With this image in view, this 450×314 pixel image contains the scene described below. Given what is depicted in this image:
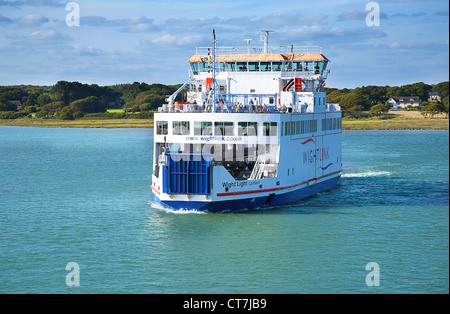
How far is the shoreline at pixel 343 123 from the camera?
138500mm

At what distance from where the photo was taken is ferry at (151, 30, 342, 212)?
107 feet

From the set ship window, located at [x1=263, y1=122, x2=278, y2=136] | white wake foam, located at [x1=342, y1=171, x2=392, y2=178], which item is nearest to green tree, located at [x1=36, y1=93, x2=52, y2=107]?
white wake foam, located at [x1=342, y1=171, x2=392, y2=178]

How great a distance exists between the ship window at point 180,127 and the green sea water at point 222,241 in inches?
183

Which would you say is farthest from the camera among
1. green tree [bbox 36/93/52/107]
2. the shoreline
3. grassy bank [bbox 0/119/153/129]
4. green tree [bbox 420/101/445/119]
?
green tree [bbox 36/93/52/107]

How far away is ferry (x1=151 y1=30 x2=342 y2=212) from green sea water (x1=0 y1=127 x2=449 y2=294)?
1316 mm

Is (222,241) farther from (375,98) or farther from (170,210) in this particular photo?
(375,98)

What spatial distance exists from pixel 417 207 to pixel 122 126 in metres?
118

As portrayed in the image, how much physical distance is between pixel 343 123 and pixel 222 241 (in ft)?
409

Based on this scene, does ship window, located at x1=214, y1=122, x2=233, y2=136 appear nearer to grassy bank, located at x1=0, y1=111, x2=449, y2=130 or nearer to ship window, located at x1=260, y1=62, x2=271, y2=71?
ship window, located at x1=260, y1=62, x2=271, y2=71

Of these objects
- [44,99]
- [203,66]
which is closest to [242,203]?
[203,66]

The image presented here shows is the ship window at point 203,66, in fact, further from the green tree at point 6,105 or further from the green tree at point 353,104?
the green tree at point 6,105

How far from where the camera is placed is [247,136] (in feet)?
115
